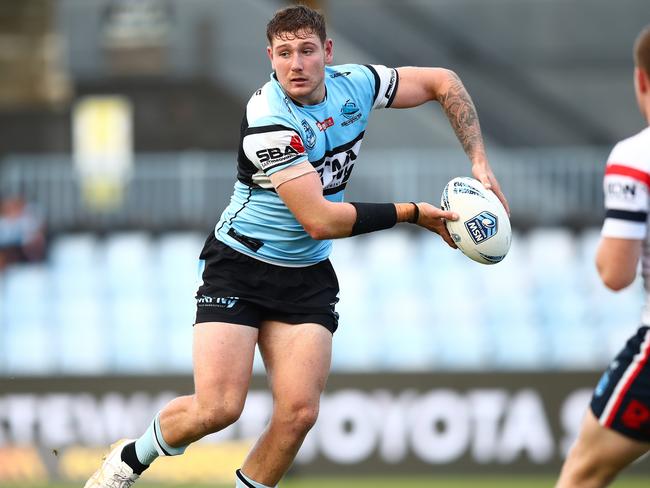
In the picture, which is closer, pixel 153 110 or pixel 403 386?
pixel 403 386

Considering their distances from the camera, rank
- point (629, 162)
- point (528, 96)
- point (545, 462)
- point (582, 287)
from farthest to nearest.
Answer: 1. point (528, 96)
2. point (582, 287)
3. point (545, 462)
4. point (629, 162)

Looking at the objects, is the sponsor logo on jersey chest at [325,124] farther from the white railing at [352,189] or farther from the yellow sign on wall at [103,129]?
the yellow sign on wall at [103,129]

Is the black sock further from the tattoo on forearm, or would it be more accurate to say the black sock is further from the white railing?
the white railing

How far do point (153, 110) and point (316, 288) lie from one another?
13.7 metres

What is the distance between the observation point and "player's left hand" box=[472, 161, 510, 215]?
556cm

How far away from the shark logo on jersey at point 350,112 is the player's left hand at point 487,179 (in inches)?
22.7

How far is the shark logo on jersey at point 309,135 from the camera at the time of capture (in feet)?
18.0

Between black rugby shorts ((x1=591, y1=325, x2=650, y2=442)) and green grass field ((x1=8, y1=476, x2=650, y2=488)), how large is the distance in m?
5.83

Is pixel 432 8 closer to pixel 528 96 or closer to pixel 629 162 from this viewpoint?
pixel 528 96

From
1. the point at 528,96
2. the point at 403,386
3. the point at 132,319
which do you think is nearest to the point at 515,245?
the point at 403,386

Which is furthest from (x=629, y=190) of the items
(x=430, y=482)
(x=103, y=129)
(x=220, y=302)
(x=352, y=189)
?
(x=103, y=129)

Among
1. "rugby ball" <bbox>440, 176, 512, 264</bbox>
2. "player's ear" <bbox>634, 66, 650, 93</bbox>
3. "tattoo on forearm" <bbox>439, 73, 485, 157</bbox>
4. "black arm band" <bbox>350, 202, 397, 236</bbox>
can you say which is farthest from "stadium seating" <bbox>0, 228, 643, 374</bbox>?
"player's ear" <bbox>634, 66, 650, 93</bbox>

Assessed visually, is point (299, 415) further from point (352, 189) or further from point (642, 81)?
point (352, 189)

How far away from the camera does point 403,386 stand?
1057cm
